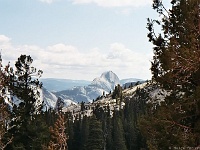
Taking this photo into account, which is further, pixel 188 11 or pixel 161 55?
pixel 161 55

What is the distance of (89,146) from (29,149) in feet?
125

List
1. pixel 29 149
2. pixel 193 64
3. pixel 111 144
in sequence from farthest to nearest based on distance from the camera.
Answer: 1. pixel 111 144
2. pixel 29 149
3. pixel 193 64

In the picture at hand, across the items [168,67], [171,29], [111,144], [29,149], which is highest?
[171,29]

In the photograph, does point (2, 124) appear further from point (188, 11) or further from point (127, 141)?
point (127, 141)

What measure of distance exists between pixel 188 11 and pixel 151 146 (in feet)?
23.1

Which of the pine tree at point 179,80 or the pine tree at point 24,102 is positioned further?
the pine tree at point 24,102

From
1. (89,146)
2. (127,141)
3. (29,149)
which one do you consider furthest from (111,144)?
(29,149)

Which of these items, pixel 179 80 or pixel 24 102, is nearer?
pixel 179 80

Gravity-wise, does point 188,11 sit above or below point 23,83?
above

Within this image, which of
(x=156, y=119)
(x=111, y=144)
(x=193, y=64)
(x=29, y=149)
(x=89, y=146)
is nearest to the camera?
(x=193, y=64)

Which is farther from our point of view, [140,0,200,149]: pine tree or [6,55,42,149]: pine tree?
[6,55,42,149]: pine tree

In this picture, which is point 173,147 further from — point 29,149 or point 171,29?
point 29,149

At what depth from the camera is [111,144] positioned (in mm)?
93000

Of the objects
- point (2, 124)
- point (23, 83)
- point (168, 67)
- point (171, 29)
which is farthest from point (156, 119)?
point (23, 83)
